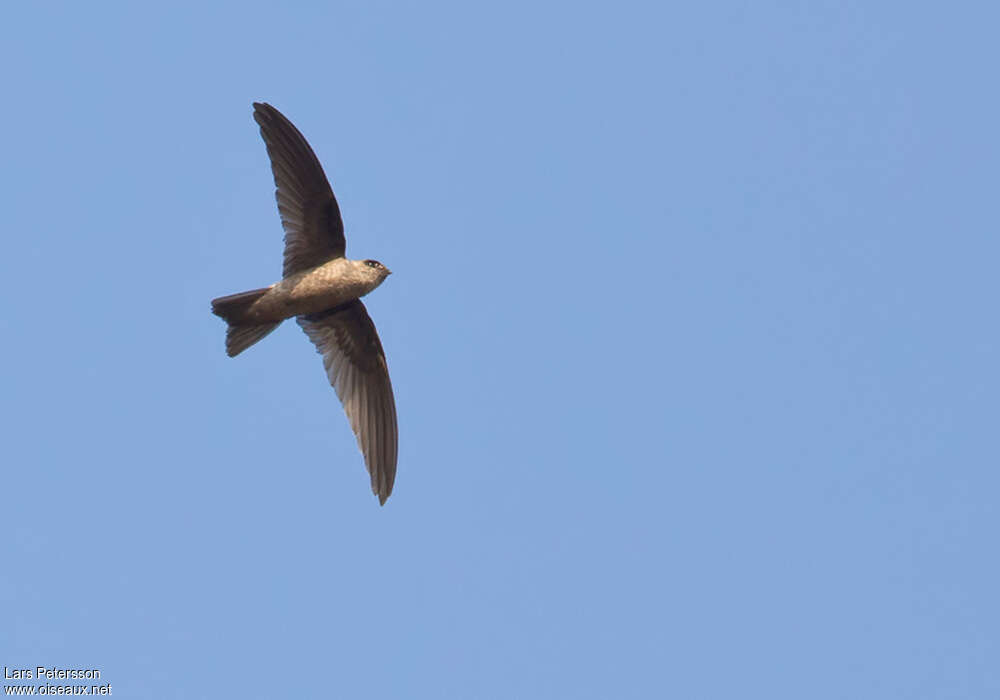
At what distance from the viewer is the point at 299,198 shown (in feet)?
38.6

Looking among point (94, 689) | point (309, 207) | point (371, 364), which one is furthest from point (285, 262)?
point (94, 689)

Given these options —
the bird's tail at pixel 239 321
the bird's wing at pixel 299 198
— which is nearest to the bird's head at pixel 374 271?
the bird's wing at pixel 299 198

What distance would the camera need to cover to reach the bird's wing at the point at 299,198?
11.5 m

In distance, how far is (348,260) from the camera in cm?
1193

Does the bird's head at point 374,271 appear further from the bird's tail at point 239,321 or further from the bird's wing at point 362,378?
the bird's tail at point 239,321

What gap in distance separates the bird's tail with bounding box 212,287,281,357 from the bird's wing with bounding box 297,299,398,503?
105 centimetres

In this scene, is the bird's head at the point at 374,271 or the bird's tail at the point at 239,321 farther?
the bird's head at the point at 374,271

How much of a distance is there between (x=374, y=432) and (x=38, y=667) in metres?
3.86

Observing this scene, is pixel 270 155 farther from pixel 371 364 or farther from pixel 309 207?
pixel 371 364

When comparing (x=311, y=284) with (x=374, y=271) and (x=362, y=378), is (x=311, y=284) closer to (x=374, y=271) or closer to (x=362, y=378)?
(x=374, y=271)

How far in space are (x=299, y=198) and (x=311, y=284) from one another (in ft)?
2.63

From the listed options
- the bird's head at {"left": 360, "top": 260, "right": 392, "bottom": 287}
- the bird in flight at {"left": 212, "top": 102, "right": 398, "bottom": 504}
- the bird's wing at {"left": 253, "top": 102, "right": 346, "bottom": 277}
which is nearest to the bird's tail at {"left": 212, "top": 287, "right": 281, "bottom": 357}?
the bird in flight at {"left": 212, "top": 102, "right": 398, "bottom": 504}

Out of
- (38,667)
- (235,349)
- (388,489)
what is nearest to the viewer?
(38,667)

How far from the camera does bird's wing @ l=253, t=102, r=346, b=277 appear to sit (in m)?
11.5
